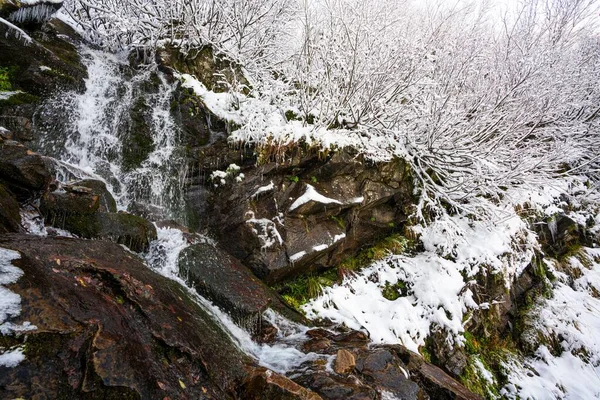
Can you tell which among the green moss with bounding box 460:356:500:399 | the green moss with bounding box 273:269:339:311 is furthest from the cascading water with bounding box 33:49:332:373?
the green moss with bounding box 460:356:500:399

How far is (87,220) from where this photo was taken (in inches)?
152

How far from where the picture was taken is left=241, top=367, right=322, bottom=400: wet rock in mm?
2418

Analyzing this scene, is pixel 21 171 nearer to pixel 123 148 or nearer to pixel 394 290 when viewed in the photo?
pixel 123 148

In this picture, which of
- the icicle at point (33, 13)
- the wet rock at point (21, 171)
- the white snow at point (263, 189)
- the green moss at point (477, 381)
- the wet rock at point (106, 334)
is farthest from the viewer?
the icicle at point (33, 13)

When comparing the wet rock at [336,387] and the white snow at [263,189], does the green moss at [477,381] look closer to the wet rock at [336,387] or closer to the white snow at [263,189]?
the wet rock at [336,387]

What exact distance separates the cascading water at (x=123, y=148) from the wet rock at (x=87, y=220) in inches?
11.9

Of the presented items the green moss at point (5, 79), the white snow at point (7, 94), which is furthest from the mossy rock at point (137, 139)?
the green moss at point (5, 79)

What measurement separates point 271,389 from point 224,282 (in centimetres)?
176

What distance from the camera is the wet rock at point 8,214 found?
3.02m

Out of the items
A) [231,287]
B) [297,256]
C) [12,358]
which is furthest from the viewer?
[297,256]

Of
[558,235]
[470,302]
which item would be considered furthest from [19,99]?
[558,235]

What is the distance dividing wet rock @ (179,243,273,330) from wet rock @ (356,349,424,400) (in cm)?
135

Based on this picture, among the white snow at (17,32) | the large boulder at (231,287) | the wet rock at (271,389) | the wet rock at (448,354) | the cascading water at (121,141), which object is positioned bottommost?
the wet rock at (448,354)

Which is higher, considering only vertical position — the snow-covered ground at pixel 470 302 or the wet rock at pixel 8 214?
the wet rock at pixel 8 214
